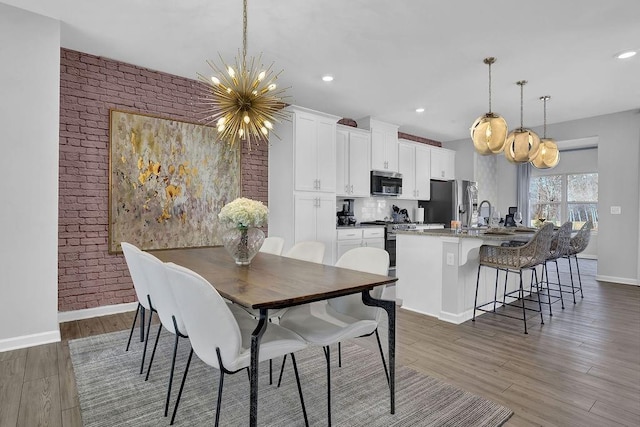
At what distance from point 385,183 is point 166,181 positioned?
141 inches

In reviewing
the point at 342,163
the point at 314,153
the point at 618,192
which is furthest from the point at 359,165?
the point at 618,192

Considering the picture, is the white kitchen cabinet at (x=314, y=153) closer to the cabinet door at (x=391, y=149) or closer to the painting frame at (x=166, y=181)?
the painting frame at (x=166, y=181)

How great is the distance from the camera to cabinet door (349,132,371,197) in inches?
221

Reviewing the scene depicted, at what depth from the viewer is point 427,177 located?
707 centimetres

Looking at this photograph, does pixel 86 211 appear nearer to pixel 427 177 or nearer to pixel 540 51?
pixel 540 51

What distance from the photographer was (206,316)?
1.40m

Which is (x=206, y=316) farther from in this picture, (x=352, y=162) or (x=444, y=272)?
(x=352, y=162)

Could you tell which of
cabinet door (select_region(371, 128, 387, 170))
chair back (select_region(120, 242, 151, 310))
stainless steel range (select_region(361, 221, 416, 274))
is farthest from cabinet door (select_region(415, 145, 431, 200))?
chair back (select_region(120, 242, 151, 310))

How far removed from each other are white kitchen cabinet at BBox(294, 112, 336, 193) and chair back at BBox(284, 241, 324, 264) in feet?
6.06

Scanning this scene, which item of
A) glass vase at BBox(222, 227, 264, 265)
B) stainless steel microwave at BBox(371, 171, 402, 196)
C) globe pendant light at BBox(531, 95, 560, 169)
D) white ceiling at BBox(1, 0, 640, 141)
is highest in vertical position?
white ceiling at BBox(1, 0, 640, 141)

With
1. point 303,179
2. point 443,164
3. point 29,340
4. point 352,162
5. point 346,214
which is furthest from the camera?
point 443,164

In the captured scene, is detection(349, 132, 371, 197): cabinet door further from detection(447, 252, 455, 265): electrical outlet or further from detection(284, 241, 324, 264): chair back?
detection(284, 241, 324, 264): chair back

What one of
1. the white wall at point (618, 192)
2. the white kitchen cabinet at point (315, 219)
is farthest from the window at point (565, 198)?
the white kitchen cabinet at point (315, 219)

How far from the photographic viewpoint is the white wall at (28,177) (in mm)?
2754
